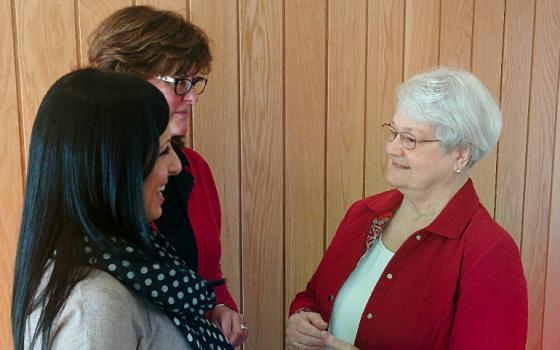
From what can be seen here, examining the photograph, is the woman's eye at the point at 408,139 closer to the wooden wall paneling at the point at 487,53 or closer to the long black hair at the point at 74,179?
the long black hair at the point at 74,179

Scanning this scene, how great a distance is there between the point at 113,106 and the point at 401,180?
36.9 inches

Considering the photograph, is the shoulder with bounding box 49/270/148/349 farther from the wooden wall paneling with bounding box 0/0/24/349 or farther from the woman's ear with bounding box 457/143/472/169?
the woman's ear with bounding box 457/143/472/169

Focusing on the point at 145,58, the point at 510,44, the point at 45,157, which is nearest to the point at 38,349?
the point at 45,157

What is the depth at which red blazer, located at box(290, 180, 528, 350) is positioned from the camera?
133cm

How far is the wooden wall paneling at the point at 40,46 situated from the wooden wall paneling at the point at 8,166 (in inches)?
0.9

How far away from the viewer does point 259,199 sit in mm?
1982

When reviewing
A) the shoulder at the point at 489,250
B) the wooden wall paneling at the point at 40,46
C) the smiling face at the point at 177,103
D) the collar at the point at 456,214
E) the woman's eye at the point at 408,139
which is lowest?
the shoulder at the point at 489,250

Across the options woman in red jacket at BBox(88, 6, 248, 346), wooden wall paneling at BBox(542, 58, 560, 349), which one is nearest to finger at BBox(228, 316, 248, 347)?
woman in red jacket at BBox(88, 6, 248, 346)

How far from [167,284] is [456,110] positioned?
93 centimetres

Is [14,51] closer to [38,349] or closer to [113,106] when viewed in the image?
[113,106]

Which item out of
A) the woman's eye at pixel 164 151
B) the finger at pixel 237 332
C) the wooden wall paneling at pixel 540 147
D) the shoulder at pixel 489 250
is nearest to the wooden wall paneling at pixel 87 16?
the woman's eye at pixel 164 151

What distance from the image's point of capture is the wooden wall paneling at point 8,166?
1.52m

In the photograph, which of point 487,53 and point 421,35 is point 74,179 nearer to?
point 421,35

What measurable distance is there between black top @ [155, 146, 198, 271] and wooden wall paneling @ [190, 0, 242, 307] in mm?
377
